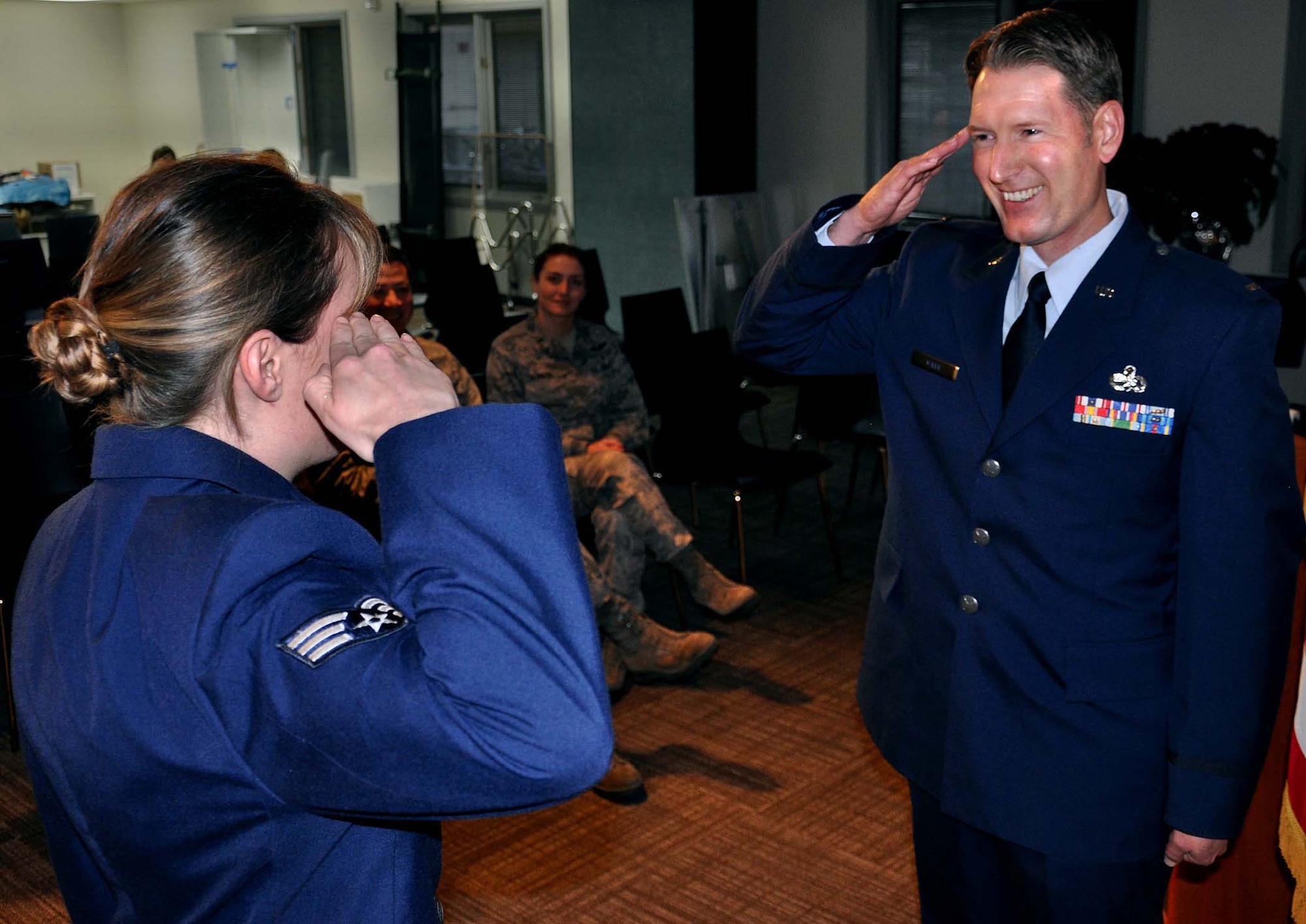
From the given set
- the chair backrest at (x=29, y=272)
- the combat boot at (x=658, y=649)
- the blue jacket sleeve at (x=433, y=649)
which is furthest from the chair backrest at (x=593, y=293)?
the blue jacket sleeve at (x=433, y=649)

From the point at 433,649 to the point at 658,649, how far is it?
11.2 feet

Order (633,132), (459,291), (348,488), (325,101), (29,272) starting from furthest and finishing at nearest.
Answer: (325,101) < (633,132) < (459,291) < (29,272) < (348,488)

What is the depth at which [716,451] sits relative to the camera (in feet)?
17.0

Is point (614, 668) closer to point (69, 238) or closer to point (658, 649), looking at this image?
point (658, 649)

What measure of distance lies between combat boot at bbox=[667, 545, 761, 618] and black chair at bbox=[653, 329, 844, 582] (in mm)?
278

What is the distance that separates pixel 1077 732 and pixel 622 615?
→ 251 cm

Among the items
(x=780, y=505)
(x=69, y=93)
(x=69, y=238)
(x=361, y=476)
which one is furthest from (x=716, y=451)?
(x=69, y=93)

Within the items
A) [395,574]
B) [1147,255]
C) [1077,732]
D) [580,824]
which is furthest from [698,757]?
[395,574]

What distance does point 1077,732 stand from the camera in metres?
1.83

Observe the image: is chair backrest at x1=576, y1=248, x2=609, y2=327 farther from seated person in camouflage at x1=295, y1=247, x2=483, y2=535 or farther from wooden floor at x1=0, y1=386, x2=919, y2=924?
wooden floor at x1=0, y1=386, x2=919, y2=924

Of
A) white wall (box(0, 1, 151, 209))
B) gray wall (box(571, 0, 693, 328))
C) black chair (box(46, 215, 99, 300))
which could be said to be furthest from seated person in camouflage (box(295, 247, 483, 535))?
white wall (box(0, 1, 151, 209))

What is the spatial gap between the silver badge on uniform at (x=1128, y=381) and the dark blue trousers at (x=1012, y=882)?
0.67m

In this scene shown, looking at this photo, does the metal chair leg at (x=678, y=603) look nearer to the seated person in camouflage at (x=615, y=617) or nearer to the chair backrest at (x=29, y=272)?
the seated person in camouflage at (x=615, y=617)

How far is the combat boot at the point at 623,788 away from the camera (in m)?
3.60
